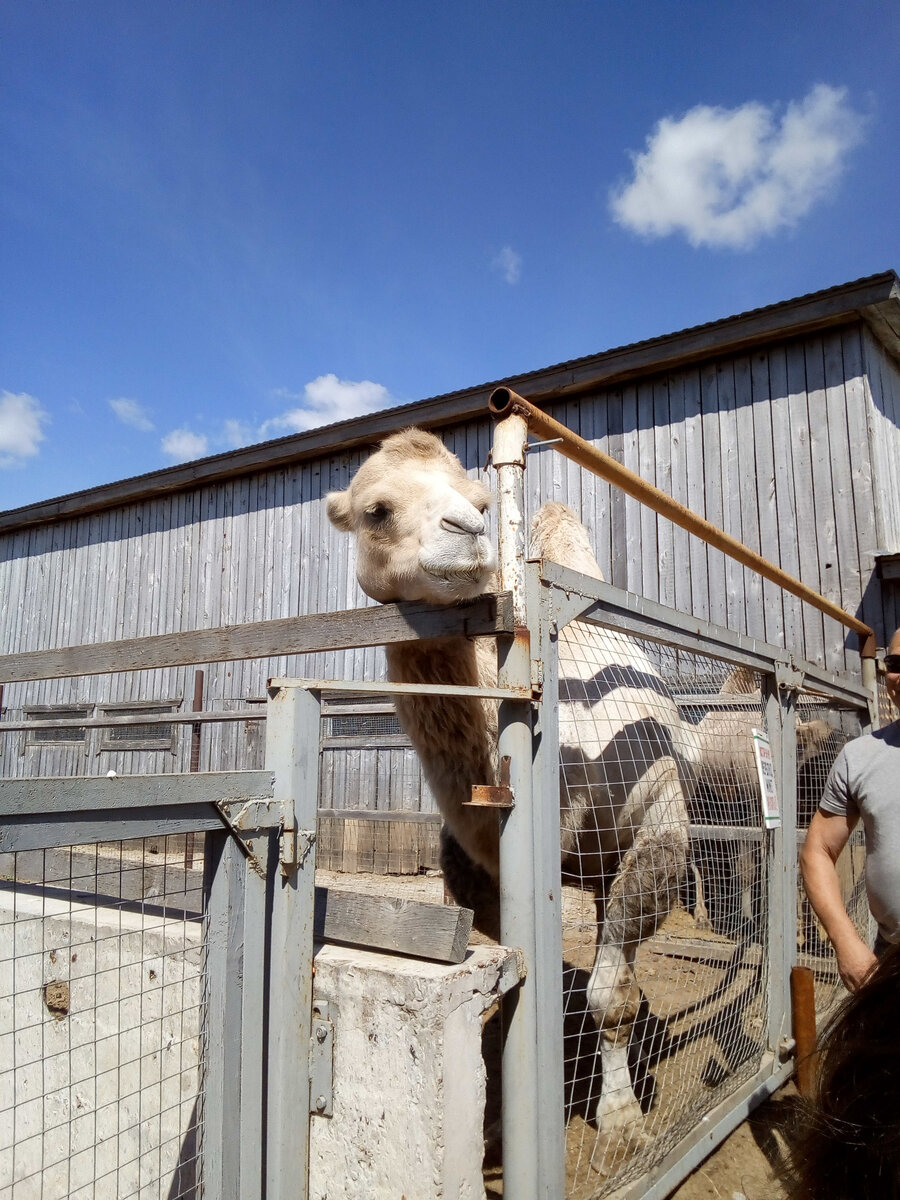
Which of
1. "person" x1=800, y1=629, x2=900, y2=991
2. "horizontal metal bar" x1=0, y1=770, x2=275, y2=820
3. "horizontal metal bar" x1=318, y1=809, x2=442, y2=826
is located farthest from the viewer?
"horizontal metal bar" x1=318, y1=809, x2=442, y2=826

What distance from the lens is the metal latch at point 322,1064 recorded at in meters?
1.72

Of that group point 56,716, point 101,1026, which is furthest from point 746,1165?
point 56,716

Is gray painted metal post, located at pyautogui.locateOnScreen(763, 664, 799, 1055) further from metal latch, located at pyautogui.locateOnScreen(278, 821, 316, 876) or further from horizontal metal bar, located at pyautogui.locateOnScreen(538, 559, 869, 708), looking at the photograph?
metal latch, located at pyautogui.locateOnScreen(278, 821, 316, 876)

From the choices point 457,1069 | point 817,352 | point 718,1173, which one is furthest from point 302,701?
point 817,352

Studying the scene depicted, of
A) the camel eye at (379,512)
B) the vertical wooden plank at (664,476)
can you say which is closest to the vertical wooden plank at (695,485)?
the vertical wooden plank at (664,476)

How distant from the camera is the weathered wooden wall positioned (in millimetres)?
6844

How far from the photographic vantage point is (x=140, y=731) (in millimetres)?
11500

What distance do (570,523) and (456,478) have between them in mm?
1321

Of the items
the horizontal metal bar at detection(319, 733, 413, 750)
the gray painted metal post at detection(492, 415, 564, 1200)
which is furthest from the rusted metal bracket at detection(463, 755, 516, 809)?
the horizontal metal bar at detection(319, 733, 413, 750)

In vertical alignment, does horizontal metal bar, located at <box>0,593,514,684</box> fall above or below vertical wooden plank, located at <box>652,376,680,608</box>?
below

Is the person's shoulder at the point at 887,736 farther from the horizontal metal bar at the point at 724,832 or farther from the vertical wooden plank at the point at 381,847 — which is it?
the vertical wooden plank at the point at 381,847

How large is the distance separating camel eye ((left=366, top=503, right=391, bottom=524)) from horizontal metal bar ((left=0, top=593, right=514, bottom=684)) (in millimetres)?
841

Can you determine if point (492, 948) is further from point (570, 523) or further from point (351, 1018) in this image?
point (570, 523)

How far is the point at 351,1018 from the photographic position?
1.74 metres
